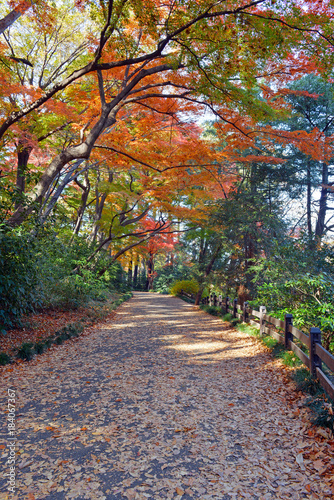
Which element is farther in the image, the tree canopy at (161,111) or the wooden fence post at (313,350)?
the tree canopy at (161,111)

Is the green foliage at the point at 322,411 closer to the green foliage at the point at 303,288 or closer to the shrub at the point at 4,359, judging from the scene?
the green foliage at the point at 303,288

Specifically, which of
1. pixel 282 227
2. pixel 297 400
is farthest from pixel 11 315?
pixel 282 227

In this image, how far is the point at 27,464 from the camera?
2773 mm

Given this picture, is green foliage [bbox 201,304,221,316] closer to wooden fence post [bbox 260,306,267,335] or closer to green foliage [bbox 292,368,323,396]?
wooden fence post [bbox 260,306,267,335]

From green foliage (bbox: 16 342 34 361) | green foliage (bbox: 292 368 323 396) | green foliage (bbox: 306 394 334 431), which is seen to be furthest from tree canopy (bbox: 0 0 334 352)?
green foliage (bbox: 306 394 334 431)

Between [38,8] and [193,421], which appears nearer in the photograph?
[193,421]

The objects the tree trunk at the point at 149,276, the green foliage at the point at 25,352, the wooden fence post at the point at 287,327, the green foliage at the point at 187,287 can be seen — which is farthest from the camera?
the tree trunk at the point at 149,276

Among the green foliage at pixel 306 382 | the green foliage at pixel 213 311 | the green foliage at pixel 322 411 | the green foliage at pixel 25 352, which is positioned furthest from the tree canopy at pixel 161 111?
the green foliage at pixel 322 411

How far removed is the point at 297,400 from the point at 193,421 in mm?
1639

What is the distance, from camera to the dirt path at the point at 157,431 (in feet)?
8.51

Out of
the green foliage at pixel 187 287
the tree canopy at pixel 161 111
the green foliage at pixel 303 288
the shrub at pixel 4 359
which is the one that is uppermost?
the tree canopy at pixel 161 111

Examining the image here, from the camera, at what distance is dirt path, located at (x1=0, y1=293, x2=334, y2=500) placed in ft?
8.51

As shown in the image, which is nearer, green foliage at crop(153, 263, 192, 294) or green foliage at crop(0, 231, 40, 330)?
green foliage at crop(0, 231, 40, 330)

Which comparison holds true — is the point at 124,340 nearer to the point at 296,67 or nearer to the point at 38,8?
the point at 38,8
